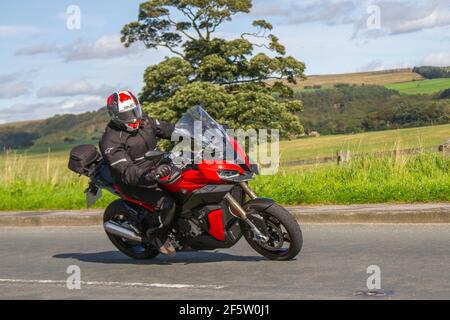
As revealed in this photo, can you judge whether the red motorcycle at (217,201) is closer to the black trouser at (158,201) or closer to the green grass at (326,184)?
the black trouser at (158,201)

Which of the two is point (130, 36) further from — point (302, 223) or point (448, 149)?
point (302, 223)

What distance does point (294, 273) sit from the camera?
25.8 ft

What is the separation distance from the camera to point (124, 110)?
856cm

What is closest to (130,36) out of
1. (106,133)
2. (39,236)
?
(39,236)

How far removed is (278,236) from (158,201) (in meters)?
1.27

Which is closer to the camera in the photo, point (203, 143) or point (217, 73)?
point (203, 143)

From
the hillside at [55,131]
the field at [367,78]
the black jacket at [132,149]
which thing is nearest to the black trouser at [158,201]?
the black jacket at [132,149]

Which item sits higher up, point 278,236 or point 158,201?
point 158,201

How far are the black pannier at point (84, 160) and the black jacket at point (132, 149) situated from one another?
438 mm

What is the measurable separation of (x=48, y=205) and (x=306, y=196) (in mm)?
5435

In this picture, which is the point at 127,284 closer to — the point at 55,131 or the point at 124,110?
the point at 124,110

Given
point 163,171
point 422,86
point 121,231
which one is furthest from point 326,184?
point 422,86

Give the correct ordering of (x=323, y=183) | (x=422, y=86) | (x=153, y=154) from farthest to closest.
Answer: (x=422, y=86) < (x=323, y=183) < (x=153, y=154)

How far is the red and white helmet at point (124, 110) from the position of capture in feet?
28.1
